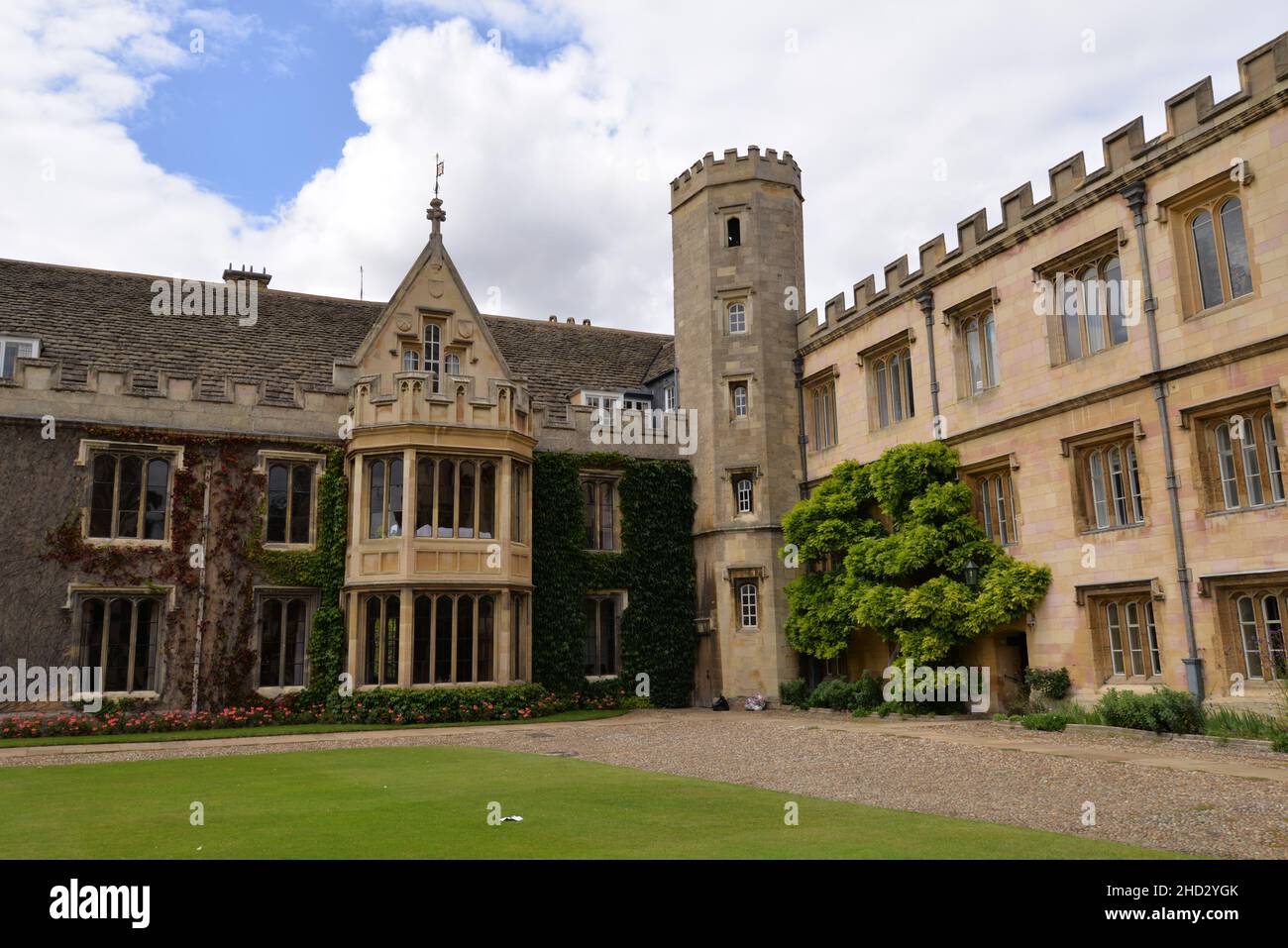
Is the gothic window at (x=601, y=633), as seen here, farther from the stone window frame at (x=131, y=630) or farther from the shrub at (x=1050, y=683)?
the shrub at (x=1050, y=683)

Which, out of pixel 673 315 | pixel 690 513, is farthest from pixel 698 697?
pixel 673 315

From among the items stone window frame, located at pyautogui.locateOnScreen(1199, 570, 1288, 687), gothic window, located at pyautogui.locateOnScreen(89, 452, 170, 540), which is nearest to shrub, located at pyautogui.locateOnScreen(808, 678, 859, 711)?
stone window frame, located at pyautogui.locateOnScreen(1199, 570, 1288, 687)

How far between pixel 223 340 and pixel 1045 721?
22.2m

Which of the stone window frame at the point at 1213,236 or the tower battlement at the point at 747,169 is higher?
the tower battlement at the point at 747,169

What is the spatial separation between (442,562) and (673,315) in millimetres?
10627

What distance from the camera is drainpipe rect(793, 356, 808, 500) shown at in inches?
1065

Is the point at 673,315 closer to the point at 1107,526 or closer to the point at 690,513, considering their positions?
the point at 690,513

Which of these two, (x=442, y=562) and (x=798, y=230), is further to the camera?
(x=798, y=230)

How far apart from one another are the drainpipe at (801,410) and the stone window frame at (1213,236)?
11363 millimetres

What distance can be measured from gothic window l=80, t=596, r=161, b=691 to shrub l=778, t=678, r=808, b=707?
1472cm

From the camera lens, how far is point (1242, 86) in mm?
16219

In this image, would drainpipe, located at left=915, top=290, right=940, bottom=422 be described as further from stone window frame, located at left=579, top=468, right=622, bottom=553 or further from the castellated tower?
stone window frame, located at left=579, top=468, right=622, bottom=553

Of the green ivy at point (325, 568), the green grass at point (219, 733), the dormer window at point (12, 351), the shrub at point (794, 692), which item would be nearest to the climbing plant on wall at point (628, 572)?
the shrub at point (794, 692)

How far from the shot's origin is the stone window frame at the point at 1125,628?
17312mm
